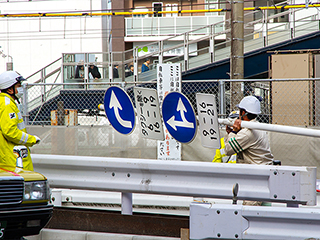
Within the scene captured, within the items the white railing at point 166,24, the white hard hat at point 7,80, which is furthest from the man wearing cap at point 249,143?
the white railing at point 166,24

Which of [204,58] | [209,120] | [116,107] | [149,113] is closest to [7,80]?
[116,107]

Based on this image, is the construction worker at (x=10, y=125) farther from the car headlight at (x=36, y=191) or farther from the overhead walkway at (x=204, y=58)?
the overhead walkway at (x=204, y=58)

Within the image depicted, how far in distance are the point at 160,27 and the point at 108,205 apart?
23.4m

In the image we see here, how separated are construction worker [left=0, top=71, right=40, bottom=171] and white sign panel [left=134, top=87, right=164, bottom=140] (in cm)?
204

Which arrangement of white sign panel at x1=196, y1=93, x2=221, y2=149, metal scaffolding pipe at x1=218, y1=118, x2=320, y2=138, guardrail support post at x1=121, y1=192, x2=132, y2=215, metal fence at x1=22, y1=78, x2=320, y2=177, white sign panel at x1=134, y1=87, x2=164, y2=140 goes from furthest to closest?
metal fence at x1=22, y1=78, x2=320, y2=177
white sign panel at x1=134, y1=87, x2=164, y2=140
white sign panel at x1=196, y1=93, x2=221, y2=149
guardrail support post at x1=121, y1=192, x2=132, y2=215
metal scaffolding pipe at x1=218, y1=118, x2=320, y2=138

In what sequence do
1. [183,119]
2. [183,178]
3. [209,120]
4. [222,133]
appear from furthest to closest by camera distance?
1. [222,133]
2. [183,119]
3. [209,120]
4. [183,178]

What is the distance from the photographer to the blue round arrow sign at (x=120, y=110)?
20.2 ft

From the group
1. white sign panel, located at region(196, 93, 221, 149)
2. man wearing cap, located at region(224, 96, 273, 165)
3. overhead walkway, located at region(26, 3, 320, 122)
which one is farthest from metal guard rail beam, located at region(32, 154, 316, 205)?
overhead walkway, located at region(26, 3, 320, 122)

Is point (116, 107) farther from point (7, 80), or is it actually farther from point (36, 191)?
point (36, 191)

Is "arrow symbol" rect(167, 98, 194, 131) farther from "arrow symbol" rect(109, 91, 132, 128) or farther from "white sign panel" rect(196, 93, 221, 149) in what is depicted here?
"arrow symbol" rect(109, 91, 132, 128)

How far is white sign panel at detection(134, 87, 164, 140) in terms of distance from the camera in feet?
19.5

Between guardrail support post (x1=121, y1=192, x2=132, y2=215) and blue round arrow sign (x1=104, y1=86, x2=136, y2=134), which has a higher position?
blue round arrow sign (x1=104, y1=86, x2=136, y2=134)

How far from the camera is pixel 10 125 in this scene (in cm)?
428

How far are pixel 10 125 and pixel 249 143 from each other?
8.76ft
